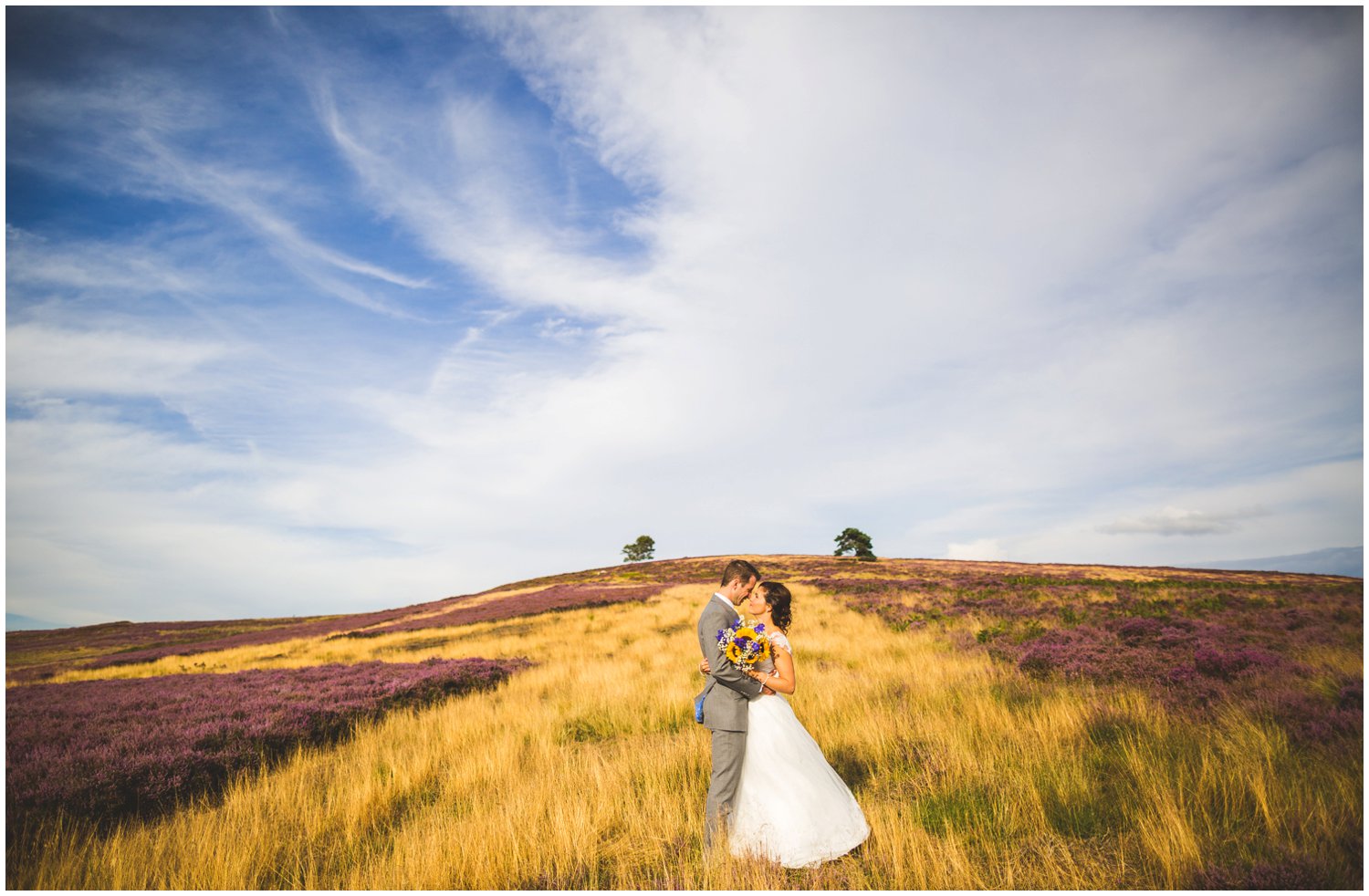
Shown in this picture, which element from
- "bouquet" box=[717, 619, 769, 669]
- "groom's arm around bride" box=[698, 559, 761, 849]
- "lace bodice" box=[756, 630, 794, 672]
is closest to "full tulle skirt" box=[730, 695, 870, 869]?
"groom's arm around bride" box=[698, 559, 761, 849]

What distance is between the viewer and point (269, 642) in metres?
27.9

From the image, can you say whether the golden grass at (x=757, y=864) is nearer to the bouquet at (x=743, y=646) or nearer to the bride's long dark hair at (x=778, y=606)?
the bouquet at (x=743, y=646)

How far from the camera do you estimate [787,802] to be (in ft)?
13.6

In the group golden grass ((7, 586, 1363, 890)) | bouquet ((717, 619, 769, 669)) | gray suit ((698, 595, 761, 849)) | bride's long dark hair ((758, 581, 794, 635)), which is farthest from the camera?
bride's long dark hair ((758, 581, 794, 635))

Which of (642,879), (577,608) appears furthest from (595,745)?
(577,608)

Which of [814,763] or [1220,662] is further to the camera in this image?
[1220,662]

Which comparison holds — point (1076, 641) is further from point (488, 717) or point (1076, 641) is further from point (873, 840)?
point (488, 717)

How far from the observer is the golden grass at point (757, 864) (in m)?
4.00

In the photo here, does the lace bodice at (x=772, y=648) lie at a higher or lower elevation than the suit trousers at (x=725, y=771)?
higher

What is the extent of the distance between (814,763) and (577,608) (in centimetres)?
2645

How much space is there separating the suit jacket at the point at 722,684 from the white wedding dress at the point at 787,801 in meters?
0.17

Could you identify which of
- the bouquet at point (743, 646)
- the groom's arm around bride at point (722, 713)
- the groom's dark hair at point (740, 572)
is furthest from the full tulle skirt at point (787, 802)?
the groom's dark hair at point (740, 572)

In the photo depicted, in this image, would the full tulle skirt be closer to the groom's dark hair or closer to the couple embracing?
the couple embracing

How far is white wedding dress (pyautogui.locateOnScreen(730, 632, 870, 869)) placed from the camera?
4055mm
